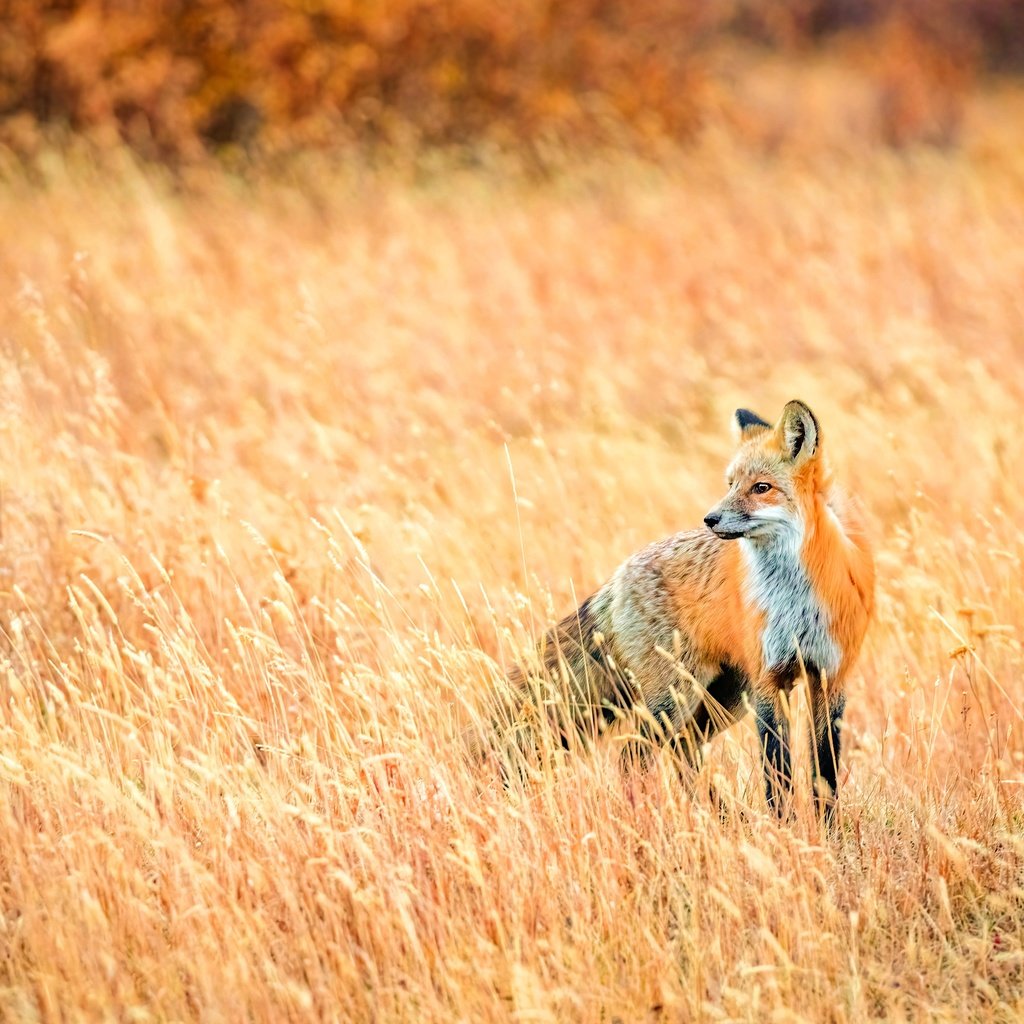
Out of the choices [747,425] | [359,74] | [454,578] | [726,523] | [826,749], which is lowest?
[826,749]

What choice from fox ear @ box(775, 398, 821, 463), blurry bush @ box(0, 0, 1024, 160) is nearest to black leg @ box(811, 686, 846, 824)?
fox ear @ box(775, 398, 821, 463)

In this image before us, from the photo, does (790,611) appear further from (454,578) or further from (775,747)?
(454,578)

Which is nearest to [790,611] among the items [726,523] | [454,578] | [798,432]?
[726,523]

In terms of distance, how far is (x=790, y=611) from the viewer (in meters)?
4.22

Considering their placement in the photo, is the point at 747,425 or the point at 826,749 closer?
the point at 826,749

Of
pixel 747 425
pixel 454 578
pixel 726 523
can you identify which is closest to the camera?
pixel 726 523

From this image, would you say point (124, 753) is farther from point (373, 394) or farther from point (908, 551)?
point (373, 394)

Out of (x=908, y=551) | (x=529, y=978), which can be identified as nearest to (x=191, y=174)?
(x=908, y=551)

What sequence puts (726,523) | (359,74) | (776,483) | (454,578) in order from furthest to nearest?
(359,74), (454,578), (776,483), (726,523)

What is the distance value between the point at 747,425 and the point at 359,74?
11.4 metres

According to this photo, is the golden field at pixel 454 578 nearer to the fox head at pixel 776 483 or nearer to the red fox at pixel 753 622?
the red fox at pixel 753 622

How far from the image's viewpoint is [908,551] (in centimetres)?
634

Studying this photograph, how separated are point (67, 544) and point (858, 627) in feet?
11.5

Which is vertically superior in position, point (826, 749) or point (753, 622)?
point (753, 622)
